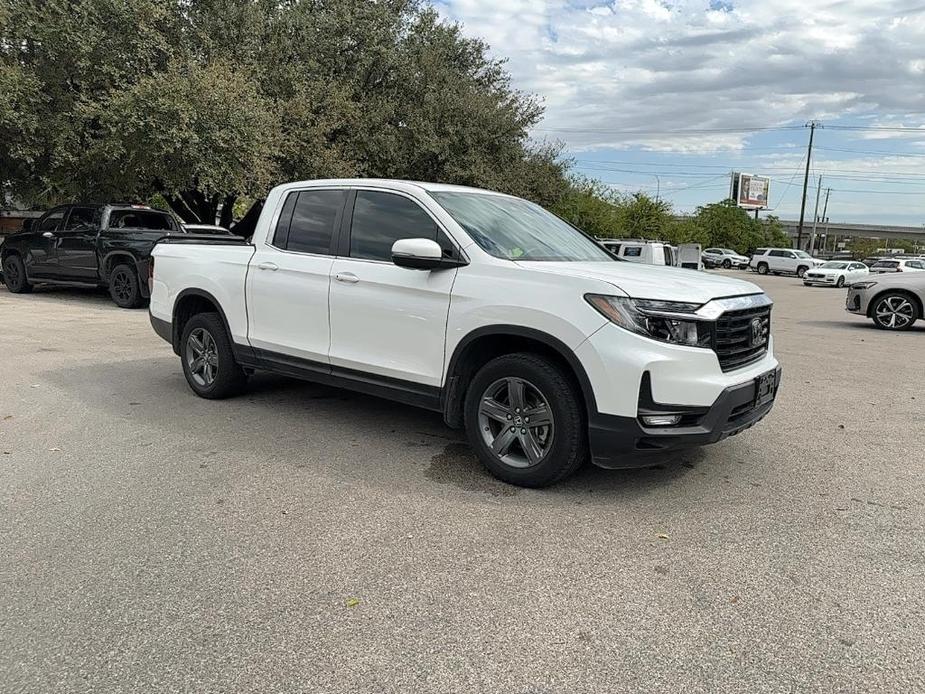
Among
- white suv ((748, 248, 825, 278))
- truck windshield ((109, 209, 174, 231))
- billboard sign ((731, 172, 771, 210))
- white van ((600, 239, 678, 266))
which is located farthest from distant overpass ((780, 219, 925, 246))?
truck windshield ((109, 209, 174, 231))

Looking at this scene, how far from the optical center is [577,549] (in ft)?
11.8

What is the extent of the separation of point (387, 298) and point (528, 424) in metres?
1.31

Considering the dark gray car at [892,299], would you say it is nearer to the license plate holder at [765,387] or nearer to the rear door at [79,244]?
the license plate holder at [765,387]

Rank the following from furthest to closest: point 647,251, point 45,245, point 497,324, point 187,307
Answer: point 647,251 < point 45,245 < point 187,307 < point 497,324

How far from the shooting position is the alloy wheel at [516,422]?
169 inches

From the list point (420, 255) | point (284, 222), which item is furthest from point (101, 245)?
point (420, 255)

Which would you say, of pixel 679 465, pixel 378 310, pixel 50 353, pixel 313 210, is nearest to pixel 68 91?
pixel 50 353

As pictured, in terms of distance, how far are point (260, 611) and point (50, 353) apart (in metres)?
7.04

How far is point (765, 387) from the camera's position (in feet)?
14.8

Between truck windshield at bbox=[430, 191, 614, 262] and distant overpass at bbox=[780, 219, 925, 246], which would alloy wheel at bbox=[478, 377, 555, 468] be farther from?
distant overpass at bbox=[780, 219, 925, 246]

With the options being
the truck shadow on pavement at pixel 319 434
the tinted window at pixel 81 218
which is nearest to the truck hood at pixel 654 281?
the truck shadow on pavement at pixel 319 434

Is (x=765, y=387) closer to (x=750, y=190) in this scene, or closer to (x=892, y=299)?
(x=892, y=299)

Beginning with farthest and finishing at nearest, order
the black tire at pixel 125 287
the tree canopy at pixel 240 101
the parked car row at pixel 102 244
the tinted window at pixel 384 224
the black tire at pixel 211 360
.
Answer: the tree canopy at pixel 240 101 → the black tire at pixel 125 287 → the parked car row at pixel 102 244 → the black tire at pixel 211 360 → the tinted window at pixel 384 224

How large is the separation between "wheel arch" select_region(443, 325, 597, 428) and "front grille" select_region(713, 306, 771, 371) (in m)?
0.78
